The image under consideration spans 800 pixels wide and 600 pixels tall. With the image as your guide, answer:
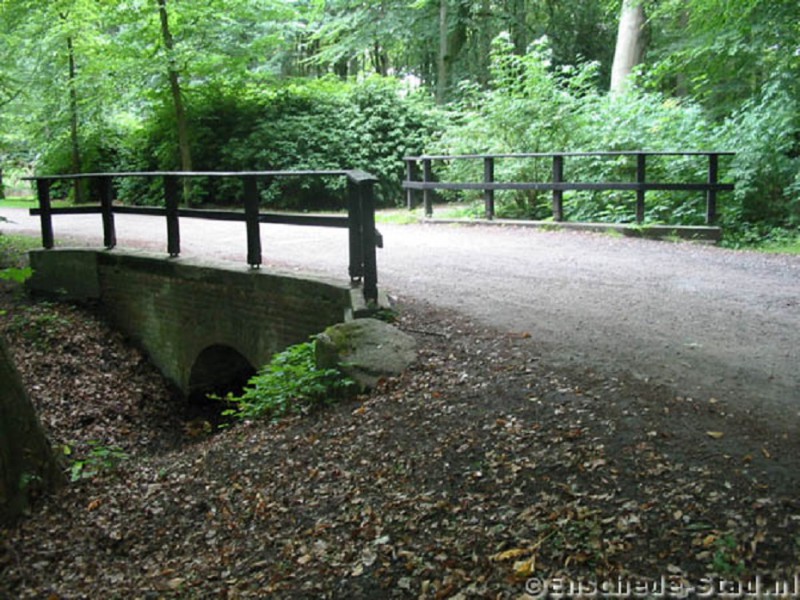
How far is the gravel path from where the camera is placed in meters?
5.86

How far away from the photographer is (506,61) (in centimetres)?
1609

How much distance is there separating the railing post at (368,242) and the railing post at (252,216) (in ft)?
4.89

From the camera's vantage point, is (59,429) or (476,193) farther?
(476,193)

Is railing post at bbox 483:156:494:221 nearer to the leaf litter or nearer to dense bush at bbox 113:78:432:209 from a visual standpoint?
dense bush at bbox 113:78:432:209

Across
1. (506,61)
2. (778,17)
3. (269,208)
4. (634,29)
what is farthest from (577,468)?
(634,29)

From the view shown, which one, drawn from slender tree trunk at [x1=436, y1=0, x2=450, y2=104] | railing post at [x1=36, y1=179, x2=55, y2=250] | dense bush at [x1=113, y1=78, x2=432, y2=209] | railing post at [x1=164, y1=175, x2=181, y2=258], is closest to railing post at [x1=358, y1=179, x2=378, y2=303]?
railing post at [x1=164, y1=175, x2=181, y2=258]

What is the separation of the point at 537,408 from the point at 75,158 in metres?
19.3

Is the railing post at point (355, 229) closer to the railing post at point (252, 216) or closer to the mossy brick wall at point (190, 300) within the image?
the mossy brick wall at point (190, 300)

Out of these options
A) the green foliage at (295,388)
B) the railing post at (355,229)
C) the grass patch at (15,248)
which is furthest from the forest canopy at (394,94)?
the green foliage at (295,388)

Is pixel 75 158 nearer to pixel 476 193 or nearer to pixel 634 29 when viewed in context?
pixel 476 193

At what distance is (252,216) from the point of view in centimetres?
880

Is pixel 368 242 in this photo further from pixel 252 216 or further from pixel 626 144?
pixel 626 144

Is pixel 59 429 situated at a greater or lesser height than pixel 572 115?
lesser

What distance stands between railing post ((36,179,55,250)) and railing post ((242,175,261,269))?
4.13 meters
